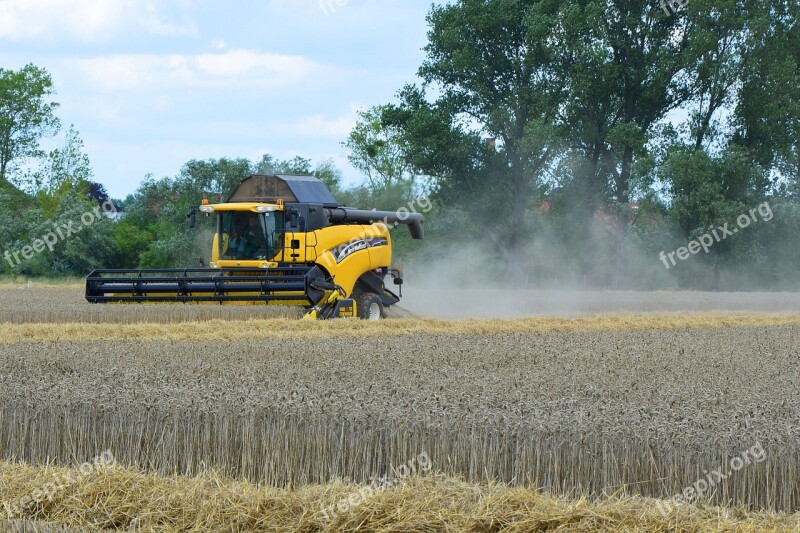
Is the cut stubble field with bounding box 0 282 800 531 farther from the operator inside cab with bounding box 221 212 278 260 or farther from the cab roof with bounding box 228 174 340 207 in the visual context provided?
the cab roof with bounding box 228 174 340 207

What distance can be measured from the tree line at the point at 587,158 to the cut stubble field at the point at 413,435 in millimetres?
26995

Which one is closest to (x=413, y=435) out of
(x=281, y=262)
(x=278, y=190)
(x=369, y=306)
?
(x=281, y=262)

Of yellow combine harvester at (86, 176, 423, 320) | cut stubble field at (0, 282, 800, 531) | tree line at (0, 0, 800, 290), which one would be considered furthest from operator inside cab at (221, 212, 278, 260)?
tree line at (0, 0, 800, 290)

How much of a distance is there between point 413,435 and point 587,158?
117 ft

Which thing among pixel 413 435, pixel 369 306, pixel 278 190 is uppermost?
pixel 278 190

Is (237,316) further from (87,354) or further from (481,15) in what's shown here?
(481,15)

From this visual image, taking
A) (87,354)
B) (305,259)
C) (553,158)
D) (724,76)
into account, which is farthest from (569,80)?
(87,354)

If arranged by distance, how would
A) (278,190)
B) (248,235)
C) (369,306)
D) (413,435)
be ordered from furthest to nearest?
(369,306) < (278,190) < (248,235) < (413,435)

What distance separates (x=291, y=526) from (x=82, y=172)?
52362mm

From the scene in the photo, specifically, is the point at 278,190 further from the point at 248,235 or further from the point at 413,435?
the point at 413,435

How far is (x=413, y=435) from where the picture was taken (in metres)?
7.00

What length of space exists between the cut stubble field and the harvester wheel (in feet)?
24.5

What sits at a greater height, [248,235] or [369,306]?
[248,235]

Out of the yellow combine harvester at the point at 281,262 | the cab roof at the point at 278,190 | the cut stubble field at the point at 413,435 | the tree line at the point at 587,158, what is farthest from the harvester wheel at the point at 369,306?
the tree line at the point at 587,158
